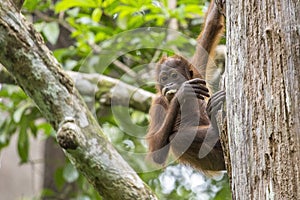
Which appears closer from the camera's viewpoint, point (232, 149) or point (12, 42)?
point (232, 149)

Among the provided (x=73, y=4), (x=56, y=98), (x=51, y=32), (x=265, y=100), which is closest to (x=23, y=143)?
(x=51, y=32)

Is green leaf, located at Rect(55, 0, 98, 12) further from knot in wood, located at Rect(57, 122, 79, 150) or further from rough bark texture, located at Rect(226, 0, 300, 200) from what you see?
rough bark texture, located at Rect(226, 0, 300, 200)

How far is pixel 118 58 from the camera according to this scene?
17.0 feet

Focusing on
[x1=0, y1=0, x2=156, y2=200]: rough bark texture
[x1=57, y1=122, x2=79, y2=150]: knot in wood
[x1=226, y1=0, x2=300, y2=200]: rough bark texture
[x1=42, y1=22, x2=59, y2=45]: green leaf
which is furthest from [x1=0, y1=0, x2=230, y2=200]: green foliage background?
[x1=226, y1=0, x2=300, y2=200]: rough bark texture

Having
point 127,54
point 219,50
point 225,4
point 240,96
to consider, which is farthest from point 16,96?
point 240,96

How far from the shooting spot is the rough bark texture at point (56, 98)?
2.84 metres

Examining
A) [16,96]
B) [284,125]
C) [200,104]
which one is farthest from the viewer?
[16,96]

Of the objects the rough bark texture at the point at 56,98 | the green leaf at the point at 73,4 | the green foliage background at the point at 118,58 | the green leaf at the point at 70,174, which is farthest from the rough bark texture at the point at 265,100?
the green leaf at the point at 70,174

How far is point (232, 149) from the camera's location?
8.02 ft

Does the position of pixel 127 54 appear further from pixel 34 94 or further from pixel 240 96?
pixel 240 96

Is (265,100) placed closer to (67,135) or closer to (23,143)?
(67,135)

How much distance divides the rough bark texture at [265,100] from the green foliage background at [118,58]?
2100 millimetres

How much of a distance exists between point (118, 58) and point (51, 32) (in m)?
0.60

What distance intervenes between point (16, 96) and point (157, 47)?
120cm
